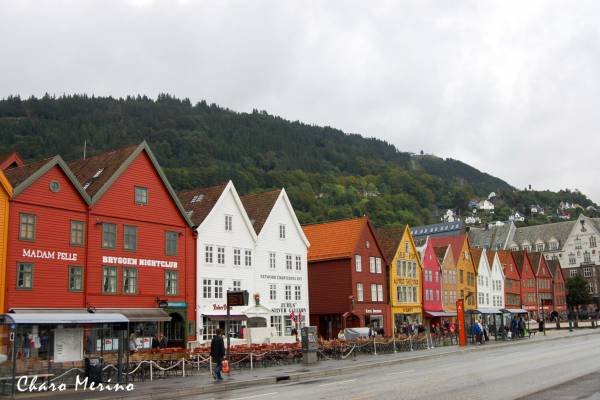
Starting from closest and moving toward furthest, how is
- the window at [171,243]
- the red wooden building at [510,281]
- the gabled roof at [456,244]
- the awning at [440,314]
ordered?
the window at [171,243] < the awning at [440,314] < the gabled roof at [456,244] < the red wooden building at [510,281]

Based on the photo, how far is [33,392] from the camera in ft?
68.3

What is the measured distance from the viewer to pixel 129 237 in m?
41.1

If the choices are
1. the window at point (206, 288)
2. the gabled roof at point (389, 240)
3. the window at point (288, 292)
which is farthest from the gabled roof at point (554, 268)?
the window at point (206, 288)

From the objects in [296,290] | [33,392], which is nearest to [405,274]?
[296,290]

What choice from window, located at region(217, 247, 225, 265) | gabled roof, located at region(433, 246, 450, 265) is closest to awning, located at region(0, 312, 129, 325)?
window, located at region(217, 247, 225, 265)

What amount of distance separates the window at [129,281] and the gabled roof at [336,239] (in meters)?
23.0

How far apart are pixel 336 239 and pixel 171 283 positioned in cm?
2163

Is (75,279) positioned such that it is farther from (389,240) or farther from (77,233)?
(389,240)

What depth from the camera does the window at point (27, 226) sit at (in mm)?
35219

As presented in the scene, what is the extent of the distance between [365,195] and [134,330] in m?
148

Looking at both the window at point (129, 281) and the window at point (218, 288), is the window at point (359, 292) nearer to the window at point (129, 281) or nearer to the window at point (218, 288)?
the window at point (218, 288)

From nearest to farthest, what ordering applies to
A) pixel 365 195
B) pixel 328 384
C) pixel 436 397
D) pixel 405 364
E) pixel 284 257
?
pixel 436 397, pixel 328 384, pixel 405 364, pixel 284 257, pixel 365 195

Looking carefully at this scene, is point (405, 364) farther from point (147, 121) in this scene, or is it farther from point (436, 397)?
point (147, 121)

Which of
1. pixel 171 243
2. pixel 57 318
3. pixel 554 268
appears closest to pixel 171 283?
pixel 171 243
